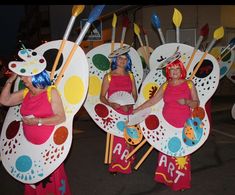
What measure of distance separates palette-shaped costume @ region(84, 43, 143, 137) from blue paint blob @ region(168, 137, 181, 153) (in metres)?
0.77

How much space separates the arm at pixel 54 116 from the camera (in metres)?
2.81

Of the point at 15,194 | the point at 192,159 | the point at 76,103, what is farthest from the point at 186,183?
the point at 15,194

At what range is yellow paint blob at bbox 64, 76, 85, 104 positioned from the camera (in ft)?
9.37

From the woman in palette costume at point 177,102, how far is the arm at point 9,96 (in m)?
1.42

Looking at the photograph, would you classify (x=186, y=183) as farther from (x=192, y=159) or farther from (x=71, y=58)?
(x=71, y=58)

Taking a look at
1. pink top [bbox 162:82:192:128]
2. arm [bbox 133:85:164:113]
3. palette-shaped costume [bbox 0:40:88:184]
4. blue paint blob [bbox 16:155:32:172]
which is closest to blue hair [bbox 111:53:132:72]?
arm [bbox 133:85:164:113]

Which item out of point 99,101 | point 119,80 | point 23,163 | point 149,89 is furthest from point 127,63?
point 23,163

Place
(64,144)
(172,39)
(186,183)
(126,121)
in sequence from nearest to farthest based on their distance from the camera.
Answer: (64,144)
(186,183)
(126,121)
(172,39)

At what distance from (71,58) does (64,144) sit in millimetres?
725

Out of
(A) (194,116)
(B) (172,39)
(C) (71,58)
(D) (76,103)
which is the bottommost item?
(A) (194,116)

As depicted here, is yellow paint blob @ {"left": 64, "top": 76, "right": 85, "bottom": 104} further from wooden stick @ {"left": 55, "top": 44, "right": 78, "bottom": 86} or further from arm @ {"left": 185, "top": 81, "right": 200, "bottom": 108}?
arm @ {"left": 185, "top": 81, "right": 200, "bottom": 108}

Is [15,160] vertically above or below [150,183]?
above

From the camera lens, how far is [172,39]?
11477mm

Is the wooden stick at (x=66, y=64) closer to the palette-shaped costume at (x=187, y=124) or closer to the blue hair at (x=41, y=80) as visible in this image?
the blue hair at (x=41, y=80)
